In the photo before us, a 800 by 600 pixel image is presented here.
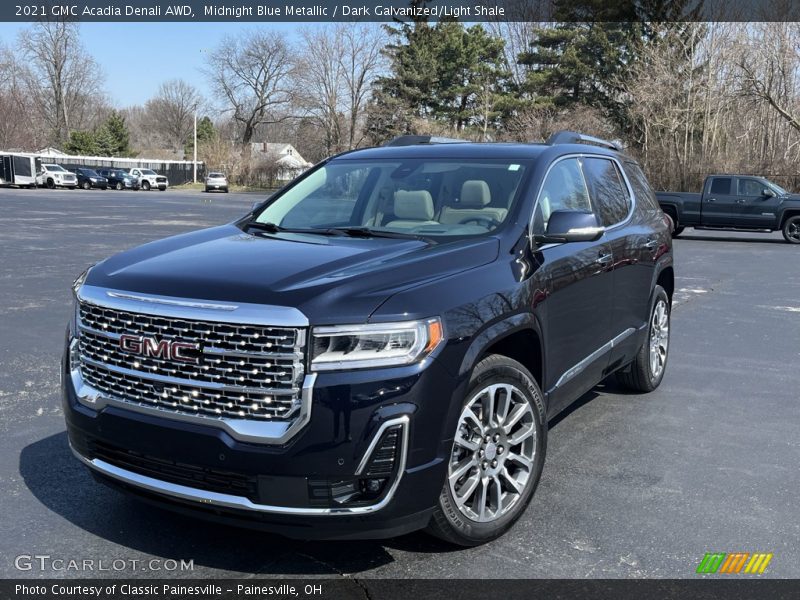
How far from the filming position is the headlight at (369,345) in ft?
9.50

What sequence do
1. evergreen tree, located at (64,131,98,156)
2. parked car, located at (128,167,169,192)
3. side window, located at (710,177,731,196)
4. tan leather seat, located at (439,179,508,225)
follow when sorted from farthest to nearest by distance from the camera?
evergreen tree, located at (64,131,98,156) < parked car, located at (128,167,169,192) < side window, located at (710,177,731,196) < tan leather seat, located at (439,179,508,225)

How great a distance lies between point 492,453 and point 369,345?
0.95 m

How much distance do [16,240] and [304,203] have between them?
14.3m

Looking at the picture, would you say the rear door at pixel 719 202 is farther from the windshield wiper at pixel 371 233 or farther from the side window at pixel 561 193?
the windshield wiper at pixel 371 233

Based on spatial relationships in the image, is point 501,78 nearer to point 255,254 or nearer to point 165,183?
point 165,183

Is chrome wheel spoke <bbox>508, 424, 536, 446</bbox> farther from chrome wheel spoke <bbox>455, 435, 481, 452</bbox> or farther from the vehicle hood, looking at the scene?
the vehicle hood

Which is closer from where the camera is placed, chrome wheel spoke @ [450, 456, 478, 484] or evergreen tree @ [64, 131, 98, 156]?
chrome wheel spoke @ [450, 456, 478, 484]

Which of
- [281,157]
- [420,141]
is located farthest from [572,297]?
[281,157]

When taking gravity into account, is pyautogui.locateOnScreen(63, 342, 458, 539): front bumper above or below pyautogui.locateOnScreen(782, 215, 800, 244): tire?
below

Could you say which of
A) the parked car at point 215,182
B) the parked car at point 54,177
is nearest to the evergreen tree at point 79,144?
the parked car at point 54,177

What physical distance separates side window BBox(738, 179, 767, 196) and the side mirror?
789 inches

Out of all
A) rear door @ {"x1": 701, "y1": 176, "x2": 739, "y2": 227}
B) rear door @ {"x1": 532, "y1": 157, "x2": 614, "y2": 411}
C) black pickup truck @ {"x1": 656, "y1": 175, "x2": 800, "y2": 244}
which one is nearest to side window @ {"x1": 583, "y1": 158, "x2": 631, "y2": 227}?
rear door @ {"x1": 532, "y1": 157, "x2": 614, "y2": 411}

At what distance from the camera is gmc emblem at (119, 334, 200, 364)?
301cm

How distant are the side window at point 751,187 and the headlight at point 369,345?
70.2 feet
